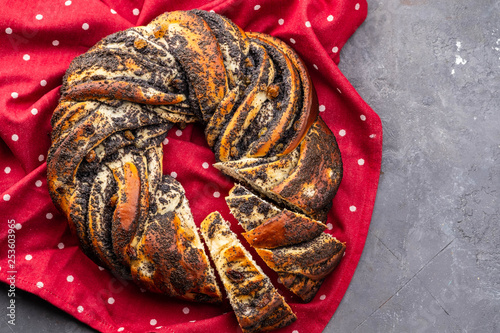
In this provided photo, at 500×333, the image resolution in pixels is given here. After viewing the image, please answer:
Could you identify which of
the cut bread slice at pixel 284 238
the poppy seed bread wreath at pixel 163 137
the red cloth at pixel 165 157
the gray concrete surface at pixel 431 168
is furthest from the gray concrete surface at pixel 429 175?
the poppy seed bread wreath at pixel 163 137

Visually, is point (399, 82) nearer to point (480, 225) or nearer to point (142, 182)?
point (480, 225)

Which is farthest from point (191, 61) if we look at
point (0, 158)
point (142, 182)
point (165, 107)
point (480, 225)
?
point (480, 225)

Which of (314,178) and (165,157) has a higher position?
(314,178)

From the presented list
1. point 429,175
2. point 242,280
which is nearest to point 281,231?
point 242,280

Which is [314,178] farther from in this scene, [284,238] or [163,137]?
[163,137]

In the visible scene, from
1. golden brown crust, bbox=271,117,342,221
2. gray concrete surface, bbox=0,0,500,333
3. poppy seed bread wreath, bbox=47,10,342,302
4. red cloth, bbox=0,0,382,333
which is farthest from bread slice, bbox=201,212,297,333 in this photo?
gray concrete surface, bbox=0,0,500,333

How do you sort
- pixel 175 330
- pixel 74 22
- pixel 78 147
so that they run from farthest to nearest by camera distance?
pixel 74 22 < pixel 175 330 < pixel 78 147

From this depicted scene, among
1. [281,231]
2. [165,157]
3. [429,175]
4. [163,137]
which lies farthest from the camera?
[429,175]
